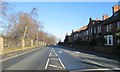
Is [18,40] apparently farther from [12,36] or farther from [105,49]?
[105,49]

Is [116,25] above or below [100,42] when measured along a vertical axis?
above

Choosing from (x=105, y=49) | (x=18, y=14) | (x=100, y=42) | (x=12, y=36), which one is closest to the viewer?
(x=105, y=49)

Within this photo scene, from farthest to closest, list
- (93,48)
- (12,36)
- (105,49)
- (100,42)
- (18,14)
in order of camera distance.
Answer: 1. (18,14)
2. (12,36)
3. (93,48)
4. (100,42)
5. (105,49)

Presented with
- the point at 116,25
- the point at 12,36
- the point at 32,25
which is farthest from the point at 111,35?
the point at 32,25

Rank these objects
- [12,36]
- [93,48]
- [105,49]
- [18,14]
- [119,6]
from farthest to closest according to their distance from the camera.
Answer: [18,14] < [12,36] < [119,6] < [93,48] < [105,49]

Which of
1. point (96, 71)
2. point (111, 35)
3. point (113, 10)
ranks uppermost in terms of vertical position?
point (113, 10)

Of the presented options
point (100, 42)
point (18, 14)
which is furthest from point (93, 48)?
point (18, 14)

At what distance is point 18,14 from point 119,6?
3716cm

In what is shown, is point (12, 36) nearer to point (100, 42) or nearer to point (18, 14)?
point (18, 14)

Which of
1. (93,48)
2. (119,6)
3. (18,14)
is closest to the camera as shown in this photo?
(93,48)

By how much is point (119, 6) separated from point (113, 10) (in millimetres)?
1942

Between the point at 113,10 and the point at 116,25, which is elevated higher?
the point at 113,10

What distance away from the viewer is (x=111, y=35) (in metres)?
54.2

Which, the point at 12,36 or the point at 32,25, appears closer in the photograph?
the point at 12,36
